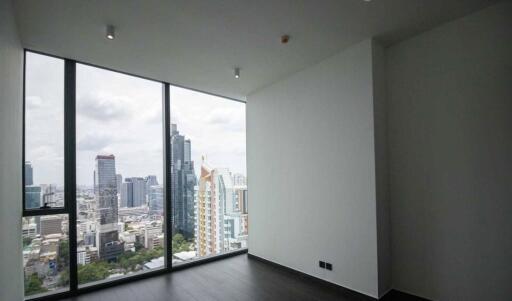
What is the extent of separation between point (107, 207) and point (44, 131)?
1178mm

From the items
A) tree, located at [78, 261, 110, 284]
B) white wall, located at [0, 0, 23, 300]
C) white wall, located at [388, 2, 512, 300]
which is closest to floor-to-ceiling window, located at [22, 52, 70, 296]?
tree, located at [78, 261, 110, 284]

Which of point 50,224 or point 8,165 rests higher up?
point 8,165

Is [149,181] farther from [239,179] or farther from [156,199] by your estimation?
[239,179]

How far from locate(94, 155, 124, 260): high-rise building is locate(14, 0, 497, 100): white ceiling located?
4.40 ft

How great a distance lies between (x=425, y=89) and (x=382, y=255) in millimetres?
1826

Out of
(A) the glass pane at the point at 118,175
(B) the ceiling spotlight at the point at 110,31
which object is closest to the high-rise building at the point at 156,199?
(A) the glass pane at the point at 118,175

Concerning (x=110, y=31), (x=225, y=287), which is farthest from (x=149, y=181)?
(x=110, y=31)

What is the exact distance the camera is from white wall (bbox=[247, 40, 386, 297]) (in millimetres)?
2785

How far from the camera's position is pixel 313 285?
3186 millimetres

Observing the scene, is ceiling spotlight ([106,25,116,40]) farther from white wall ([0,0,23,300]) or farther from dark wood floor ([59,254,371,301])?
dark wood floor ([59,254,371,301])

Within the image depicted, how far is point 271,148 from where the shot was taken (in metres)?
→ 4.03

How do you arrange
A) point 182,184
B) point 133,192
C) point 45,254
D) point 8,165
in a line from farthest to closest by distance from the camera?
point 182,184 < point 133,192 < point 45,254 < point 8,165

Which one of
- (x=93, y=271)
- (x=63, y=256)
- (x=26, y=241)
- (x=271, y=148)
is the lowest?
(x=93, y=271)

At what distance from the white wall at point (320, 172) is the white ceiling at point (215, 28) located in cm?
38
